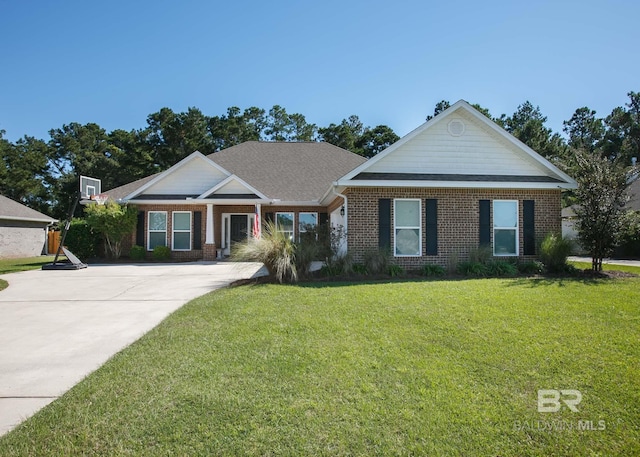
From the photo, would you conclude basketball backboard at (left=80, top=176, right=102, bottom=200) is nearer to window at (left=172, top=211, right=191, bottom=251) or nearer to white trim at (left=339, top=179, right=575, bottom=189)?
window at (left=172, top=211, right=191, bottom=251)

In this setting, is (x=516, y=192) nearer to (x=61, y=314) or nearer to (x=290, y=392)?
(x=290, y=392)

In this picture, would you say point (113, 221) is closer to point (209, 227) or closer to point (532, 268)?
point (209, 227)

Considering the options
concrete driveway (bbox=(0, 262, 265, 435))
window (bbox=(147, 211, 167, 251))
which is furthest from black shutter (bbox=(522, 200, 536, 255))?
window (bbox=(147, 211, 167, 251))

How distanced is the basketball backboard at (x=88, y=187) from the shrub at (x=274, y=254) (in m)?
9.49

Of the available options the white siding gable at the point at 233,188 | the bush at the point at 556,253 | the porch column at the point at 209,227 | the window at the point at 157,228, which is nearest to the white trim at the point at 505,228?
the bush at the point at 556,253

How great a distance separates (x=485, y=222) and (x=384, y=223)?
11.6ft

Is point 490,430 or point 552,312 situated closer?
point 490,430

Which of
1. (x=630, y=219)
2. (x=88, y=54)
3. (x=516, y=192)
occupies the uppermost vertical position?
(x=88, y=54)

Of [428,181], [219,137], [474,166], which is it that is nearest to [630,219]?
[474,166]

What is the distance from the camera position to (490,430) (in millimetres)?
2979

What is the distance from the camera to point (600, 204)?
1106 centimetres

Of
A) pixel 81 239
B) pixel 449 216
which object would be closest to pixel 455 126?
pixel 449 216

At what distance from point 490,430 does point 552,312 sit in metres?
4.26

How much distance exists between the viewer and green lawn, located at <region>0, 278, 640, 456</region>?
2.86 meters
